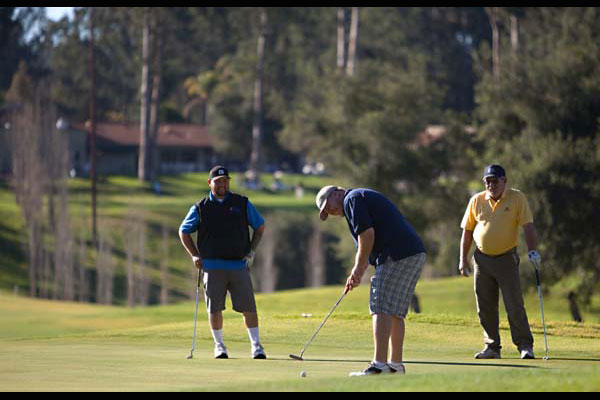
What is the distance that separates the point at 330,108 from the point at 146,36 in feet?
79.5

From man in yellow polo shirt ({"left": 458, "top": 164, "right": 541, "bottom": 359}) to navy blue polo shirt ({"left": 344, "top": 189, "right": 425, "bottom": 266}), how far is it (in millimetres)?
1704

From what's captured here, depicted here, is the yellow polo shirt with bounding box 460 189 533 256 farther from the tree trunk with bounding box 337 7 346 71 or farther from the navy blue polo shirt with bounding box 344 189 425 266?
the tree trunk with bounding box 337 7 346 71

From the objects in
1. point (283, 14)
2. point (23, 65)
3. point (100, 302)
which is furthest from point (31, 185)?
point (283, 14)

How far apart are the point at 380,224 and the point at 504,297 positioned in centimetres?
232

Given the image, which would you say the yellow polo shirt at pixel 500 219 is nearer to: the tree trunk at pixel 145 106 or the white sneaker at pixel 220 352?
the white sneaker at pixel 220 352

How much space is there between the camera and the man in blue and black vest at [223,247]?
11.1 m

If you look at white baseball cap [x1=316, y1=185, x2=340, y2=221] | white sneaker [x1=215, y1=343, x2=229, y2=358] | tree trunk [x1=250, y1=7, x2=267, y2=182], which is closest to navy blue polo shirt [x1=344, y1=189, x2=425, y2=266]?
white baseball cap [x1=316, y1=185, x2=340, y2=221]

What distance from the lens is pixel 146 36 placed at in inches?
2667

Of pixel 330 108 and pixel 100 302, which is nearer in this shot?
pixel 100 302

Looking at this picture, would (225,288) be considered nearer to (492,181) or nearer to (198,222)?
(198,222)

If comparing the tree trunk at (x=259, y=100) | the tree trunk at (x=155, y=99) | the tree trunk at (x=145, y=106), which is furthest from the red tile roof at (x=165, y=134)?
the tree trunk at (x=259, y=100)

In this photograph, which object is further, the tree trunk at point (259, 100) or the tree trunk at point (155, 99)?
the tree trunk at point (155, 99)

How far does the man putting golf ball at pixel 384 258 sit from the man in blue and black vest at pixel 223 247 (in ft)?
6.09
